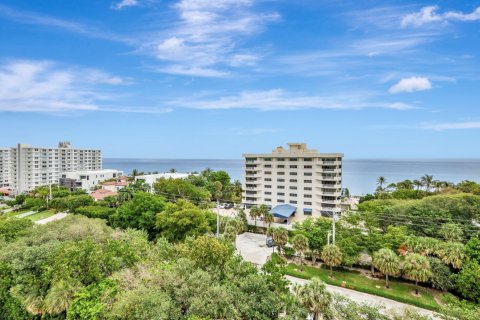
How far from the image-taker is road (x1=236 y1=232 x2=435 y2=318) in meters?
24.6

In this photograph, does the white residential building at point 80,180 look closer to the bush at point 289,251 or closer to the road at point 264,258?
the road at point 264,258

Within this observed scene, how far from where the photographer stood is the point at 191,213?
35.8 meters

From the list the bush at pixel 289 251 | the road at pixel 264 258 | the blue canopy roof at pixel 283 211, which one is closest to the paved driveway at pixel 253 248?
the road at pixel 264 258

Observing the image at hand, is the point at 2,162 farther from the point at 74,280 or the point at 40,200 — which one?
the point at 74,280

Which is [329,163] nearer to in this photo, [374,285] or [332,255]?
[332,255]

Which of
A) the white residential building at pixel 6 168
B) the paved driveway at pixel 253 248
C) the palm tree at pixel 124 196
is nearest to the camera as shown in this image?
the paved driveway at pixel 253 248

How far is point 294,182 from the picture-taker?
56000 millimetres

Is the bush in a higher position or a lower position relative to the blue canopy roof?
lower

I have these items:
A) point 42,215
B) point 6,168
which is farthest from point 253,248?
point 6,168

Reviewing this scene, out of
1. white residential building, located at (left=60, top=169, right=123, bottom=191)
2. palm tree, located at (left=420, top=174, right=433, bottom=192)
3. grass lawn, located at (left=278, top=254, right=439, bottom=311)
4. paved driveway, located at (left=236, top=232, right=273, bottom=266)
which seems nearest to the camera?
grass lawn, located at (left=278, top=254, right=439, bottom=311)

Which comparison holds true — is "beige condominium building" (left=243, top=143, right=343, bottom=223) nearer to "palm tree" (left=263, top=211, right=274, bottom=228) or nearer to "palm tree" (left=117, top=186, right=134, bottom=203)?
"palm tree" (left=263, top=211, right=274, bottom=228)

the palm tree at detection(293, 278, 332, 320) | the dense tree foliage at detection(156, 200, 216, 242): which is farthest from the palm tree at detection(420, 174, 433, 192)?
the palm tree at detection(293, 278, 332, 320)

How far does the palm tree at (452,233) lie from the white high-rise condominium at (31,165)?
105 m

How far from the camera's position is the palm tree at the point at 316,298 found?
57.7ft
